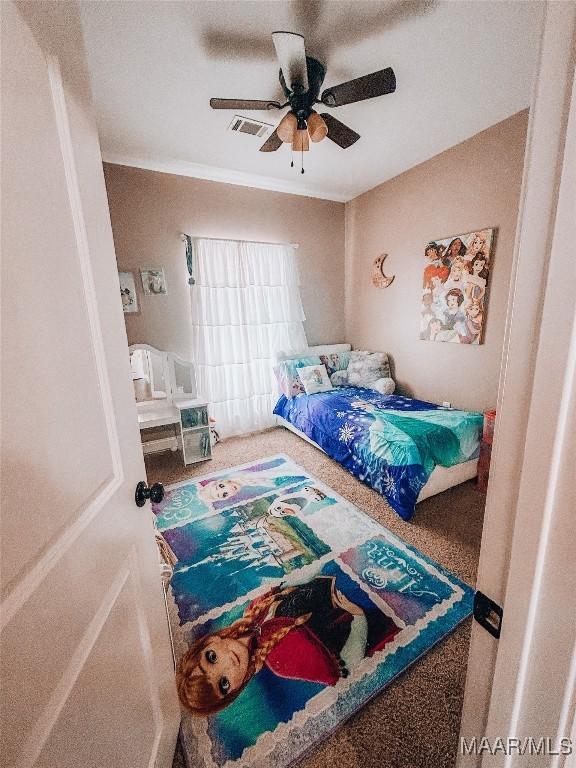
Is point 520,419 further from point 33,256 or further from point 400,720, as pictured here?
point 400,720

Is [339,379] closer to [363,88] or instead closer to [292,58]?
[363,88]

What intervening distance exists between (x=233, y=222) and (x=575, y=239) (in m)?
3.55

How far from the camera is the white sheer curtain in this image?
3.27m

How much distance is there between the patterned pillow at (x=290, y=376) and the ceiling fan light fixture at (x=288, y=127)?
7.01 ft

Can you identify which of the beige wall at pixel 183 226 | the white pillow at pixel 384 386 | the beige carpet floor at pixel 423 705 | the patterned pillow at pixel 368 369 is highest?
the beige wall at pixel 183 226

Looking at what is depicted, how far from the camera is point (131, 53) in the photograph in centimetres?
166

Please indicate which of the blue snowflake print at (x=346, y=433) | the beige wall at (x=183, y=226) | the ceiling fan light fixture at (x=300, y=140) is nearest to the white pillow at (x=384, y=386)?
the blue snowflake print at (x=346, y=433)

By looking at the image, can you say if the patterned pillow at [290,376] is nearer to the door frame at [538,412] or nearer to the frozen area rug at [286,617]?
the frozen area rug at [286,617]

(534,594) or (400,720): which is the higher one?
(534,594)

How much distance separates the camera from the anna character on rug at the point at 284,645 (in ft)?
4.00

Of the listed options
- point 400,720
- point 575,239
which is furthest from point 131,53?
point 400,720

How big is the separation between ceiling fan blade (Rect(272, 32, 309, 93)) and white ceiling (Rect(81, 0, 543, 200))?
0.21 m

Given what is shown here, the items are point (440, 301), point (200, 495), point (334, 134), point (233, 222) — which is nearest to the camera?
point (334, 134)

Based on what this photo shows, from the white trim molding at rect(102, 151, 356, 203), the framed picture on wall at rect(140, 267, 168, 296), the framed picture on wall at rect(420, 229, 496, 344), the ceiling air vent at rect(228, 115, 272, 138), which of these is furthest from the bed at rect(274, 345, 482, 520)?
the white trim molding at rect(102, 151, 356, 203)
